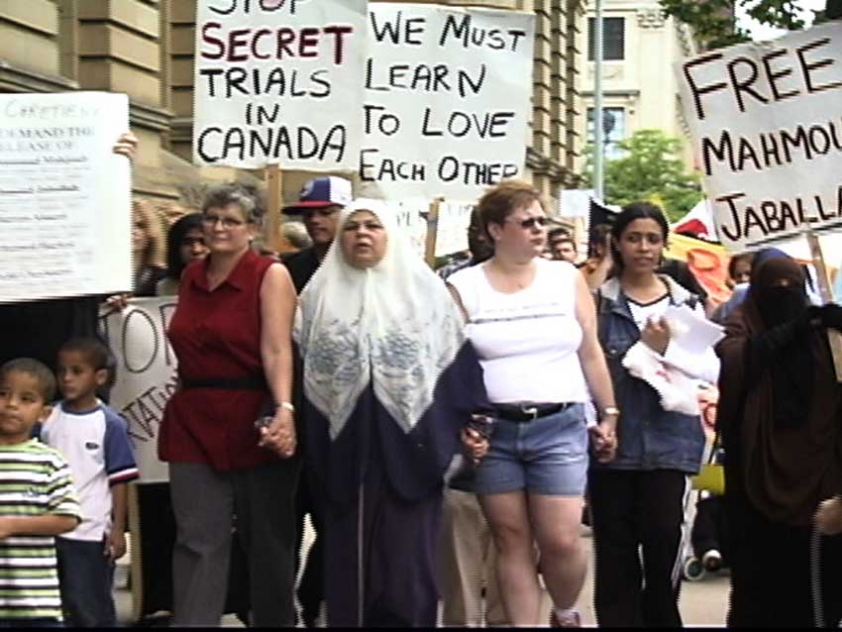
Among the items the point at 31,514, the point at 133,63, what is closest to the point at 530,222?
the point at 31,514

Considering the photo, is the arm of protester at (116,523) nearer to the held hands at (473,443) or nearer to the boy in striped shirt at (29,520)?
the boy in striped shirt at (29,520)

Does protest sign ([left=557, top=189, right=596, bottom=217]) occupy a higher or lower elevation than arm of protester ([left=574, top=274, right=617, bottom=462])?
higher

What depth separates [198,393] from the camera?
7066 mm

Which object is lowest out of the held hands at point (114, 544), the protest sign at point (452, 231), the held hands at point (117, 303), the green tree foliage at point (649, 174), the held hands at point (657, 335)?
the held hands at point (114, 544)

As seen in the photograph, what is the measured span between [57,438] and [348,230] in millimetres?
1288

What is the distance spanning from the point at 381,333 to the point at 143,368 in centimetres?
141

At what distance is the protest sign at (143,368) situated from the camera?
7.90 metres

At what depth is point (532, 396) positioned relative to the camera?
7141 mm

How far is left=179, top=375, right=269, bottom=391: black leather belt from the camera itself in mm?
7059

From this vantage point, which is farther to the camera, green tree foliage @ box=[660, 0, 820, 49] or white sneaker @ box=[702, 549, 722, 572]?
green tree foliage @ box=[660, 0, 820, 49]

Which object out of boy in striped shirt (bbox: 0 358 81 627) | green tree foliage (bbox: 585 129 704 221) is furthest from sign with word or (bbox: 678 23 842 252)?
green tree foliage (bbox: 585 129 704 221)

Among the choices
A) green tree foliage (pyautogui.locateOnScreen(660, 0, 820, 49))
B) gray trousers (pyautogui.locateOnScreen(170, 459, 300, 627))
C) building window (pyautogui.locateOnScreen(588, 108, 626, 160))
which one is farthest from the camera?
building window (pyautogui.locateOnScreen(588, 108, 626, 160))

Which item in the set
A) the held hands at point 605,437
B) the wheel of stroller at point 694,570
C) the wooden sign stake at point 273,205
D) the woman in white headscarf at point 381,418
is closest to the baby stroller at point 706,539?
the wheel of stroller at point 694,570

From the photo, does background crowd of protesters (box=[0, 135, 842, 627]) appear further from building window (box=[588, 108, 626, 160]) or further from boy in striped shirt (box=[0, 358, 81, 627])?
building window (box=[588, 108, 626, 160])
